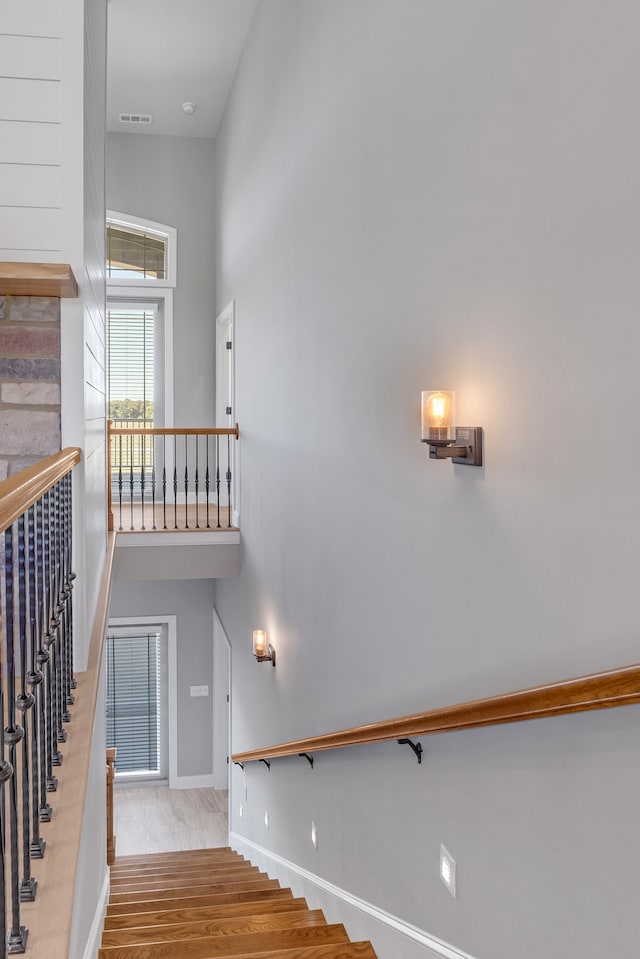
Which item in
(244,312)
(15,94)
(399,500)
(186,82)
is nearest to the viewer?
(15,94)

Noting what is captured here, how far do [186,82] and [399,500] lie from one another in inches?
255

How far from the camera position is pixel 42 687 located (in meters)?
1.87

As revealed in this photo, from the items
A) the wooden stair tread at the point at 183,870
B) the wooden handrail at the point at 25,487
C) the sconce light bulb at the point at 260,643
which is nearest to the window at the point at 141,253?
the sconce light bulb at the point at 260,643

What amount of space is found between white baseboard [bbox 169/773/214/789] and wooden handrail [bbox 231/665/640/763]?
24.1 ft

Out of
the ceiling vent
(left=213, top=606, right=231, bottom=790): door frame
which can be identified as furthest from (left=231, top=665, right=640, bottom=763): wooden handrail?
the ceiling vent

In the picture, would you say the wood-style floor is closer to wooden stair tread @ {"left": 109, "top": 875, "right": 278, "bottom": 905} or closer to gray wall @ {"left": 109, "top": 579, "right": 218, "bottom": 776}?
gray wall @ {"left": 109, "top": 579, "right": 218, "bottom": 776}

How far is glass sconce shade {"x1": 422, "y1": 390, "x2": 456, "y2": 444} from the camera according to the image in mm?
2396

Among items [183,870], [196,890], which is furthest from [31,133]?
[183,870]

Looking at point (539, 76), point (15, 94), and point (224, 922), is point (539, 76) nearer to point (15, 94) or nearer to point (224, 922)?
point (15, 94)

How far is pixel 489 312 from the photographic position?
7.32 feet

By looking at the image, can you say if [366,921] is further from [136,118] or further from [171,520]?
[136,118]

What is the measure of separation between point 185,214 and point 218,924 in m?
7.64

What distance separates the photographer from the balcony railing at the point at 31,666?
1.36m

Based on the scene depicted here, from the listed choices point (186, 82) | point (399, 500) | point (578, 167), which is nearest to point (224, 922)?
point (399, 500)
